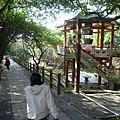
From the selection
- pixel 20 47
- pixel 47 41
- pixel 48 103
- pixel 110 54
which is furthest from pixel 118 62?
pixel 20 47

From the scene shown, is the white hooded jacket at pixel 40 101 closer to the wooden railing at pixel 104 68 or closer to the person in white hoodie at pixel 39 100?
the person in white hoodie at pixel 39 100

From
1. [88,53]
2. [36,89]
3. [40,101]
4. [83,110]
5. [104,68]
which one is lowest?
[83,110]

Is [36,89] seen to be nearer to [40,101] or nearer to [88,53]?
[40,101]

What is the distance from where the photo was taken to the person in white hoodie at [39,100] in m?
2.94

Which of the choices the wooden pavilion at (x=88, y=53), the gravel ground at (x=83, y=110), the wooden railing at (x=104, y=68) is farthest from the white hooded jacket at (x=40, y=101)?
the wooden railing at (x=104, y=68)

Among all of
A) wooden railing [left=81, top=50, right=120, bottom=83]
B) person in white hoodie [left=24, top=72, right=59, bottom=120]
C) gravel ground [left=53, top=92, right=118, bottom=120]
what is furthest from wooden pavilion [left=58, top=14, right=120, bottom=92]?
person in white hoodie [left=24, top=72, right=59, bottom=120]

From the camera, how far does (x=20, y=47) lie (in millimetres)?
70812

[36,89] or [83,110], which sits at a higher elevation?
[36,89]

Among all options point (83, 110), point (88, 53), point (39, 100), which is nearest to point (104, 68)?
point (88, 53)

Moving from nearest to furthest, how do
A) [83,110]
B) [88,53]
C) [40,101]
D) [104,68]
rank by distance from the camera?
[40,101], [83,110], [104,68], [88,53]

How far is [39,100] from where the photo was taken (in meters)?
2.96

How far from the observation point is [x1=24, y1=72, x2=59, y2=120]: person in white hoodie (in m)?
2.94

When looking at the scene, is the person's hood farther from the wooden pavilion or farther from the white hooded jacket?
the wooden pavilion

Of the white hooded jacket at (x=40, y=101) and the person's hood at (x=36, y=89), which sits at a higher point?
the person's hood at (x=36, y=89)
